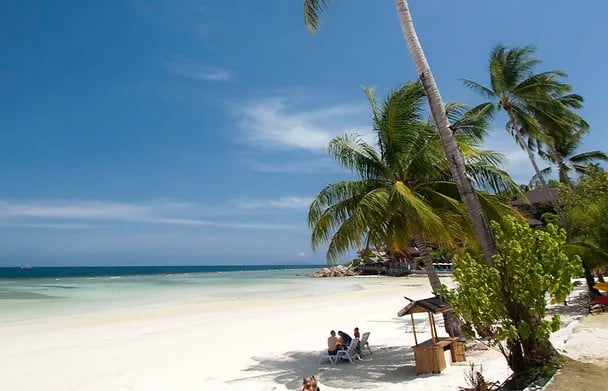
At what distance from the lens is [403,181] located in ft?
31.6

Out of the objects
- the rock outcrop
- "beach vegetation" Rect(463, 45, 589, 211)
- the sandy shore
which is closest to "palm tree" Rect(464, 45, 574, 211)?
"beach vegetation" Rect(463, 45, 589, 211)

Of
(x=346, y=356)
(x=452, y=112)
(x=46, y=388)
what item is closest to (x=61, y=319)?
(x=46, y=388)

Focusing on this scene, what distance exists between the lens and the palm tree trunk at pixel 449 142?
23.1 ft

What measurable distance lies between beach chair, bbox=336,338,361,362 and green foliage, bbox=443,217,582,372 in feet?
14.1

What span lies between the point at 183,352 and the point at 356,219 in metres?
6.29

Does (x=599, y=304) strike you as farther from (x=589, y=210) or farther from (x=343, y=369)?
(x=343, y=369)

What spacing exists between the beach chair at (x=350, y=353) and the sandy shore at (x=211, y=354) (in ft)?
0.71

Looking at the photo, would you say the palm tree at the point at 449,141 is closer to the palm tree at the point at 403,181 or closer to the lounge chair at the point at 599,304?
the palm tree at the point at 403,181

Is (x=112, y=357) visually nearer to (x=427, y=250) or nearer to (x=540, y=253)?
(x=427, y=250)

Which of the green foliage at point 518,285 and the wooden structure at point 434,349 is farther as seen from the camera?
the wooden structure at point 434,349

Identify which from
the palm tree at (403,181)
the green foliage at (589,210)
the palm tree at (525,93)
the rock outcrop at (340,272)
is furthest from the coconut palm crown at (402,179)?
the rock outcrop at (340,272)

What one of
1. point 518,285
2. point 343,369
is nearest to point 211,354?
point 343,369

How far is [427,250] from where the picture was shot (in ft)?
32.4

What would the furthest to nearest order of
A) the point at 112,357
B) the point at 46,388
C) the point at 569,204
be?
the point at 569,204 < the point at 112,357 < the point at 46,388
